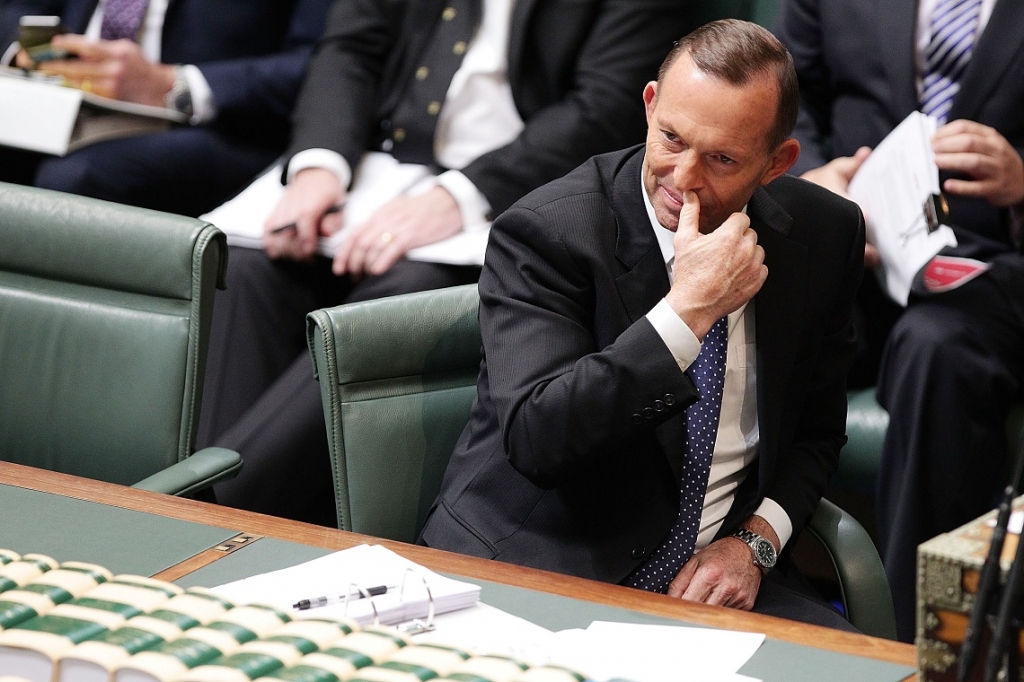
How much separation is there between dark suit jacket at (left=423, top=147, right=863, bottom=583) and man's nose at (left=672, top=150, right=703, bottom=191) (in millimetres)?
99

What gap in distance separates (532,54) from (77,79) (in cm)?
119

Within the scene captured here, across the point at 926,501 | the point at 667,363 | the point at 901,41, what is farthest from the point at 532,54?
the point at 667,363

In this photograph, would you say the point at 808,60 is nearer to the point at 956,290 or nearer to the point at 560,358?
the point at 956,290

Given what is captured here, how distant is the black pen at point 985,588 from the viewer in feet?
3.16

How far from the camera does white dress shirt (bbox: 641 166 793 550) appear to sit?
1889 mm

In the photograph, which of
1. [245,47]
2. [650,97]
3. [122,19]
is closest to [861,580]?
[650,97]

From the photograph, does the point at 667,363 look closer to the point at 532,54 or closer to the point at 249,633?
the point at 249,633

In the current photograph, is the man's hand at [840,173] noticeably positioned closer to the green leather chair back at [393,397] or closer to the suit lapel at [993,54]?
the suit lapel at [993,54]

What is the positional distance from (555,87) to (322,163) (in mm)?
588

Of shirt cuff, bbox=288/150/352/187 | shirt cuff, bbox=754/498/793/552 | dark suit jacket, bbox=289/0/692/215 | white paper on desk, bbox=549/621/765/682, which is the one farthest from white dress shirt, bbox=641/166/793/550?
shirt cuff, bbox=288/150/352/187

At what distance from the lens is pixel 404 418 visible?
6.33ft

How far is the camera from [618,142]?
10.1 feet

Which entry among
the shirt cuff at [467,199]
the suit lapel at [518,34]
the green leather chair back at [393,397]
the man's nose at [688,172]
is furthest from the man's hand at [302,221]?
the man's nose at [688,172]

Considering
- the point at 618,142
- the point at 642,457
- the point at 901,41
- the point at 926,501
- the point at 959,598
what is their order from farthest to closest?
1. the point at 618,142
2. the point at 901,41
3. the point at 926,501
4. the point at 642,457
5. the point at 959,598
